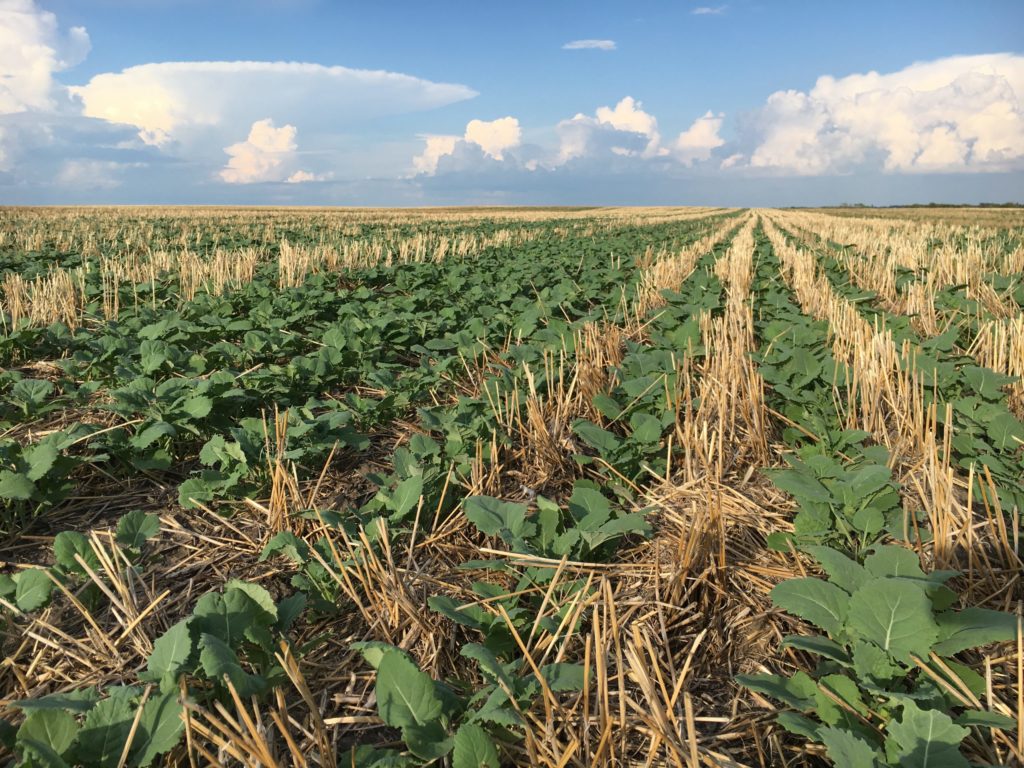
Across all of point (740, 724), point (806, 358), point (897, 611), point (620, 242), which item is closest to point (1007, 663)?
point (897, 611)

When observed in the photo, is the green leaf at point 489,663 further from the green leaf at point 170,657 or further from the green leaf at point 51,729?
the green leaf at point 51,729

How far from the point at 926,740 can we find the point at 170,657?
1.60 metres

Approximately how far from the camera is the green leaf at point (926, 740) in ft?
3.76

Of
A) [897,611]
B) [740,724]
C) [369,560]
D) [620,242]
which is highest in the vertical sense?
[620,242]

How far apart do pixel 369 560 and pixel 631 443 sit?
133cm

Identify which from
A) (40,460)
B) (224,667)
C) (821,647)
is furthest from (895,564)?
(40,460)

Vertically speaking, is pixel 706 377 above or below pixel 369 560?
above

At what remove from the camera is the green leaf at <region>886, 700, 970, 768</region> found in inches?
45.1

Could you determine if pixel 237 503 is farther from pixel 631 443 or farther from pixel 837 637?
pixel 837 637

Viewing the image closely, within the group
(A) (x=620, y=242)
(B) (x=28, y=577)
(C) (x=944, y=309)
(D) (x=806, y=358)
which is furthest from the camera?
(A) (x=620, y=242)

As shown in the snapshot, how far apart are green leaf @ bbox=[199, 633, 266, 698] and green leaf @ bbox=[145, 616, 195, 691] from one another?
0.05 meters

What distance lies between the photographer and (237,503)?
2703mm

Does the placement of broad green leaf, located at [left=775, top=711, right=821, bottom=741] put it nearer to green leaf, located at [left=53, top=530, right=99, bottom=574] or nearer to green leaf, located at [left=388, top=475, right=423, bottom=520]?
green leaf, located at [left=388, top=475, right=423, bottom=520]

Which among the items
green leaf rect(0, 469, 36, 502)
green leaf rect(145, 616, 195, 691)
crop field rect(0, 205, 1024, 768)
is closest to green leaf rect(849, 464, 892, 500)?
crop field rect(0, 205, 1024, 768)
